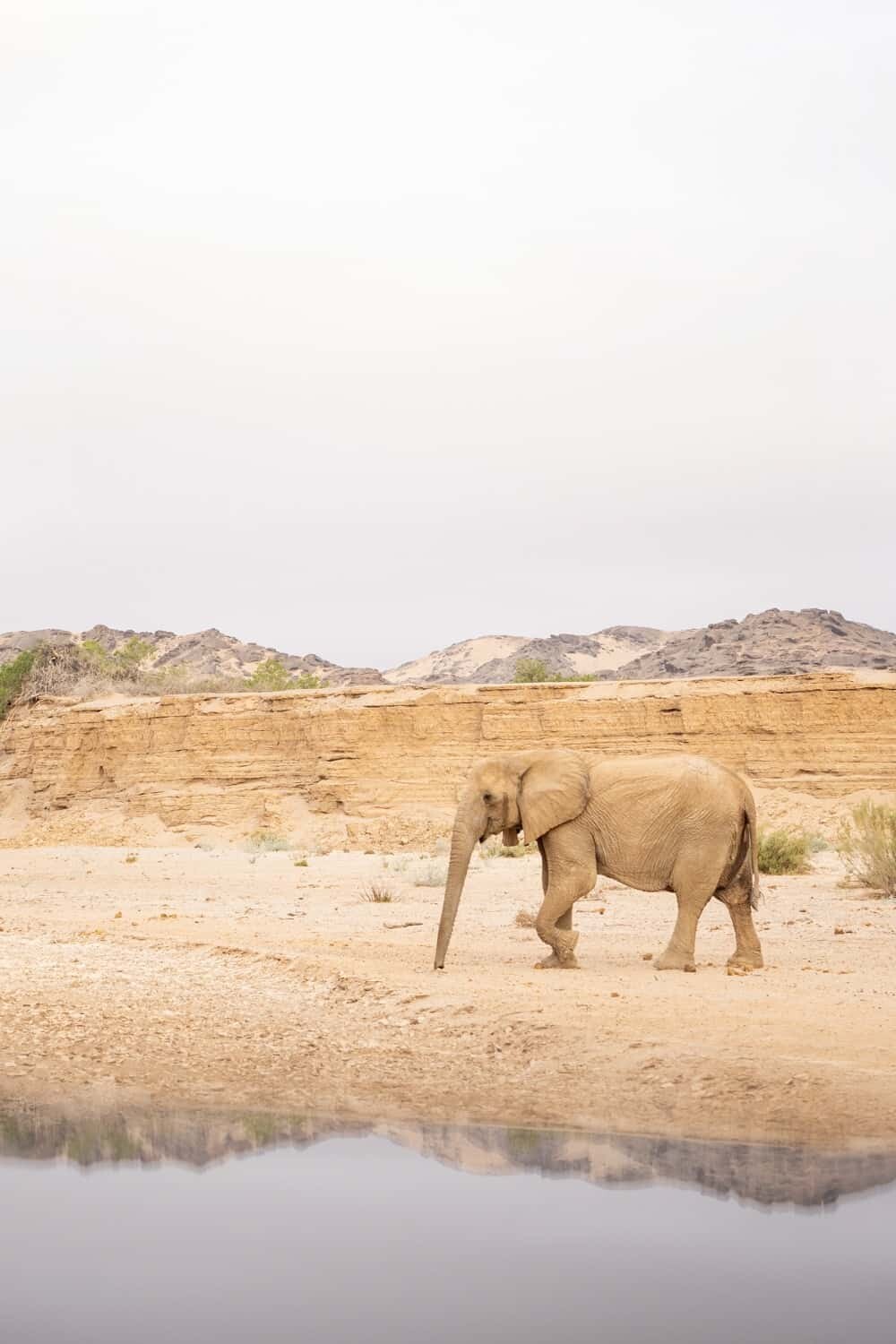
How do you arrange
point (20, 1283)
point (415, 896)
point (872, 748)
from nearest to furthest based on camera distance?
1. point (20, 1283)
2. point (415, 896)
3. point (872, 748)

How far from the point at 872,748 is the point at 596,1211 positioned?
28.0 metres

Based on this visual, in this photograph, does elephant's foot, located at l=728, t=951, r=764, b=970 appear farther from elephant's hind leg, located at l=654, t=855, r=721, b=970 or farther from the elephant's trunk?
the elephant's trunk

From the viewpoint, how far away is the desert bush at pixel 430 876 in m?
19.5

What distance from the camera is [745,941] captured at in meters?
11.2

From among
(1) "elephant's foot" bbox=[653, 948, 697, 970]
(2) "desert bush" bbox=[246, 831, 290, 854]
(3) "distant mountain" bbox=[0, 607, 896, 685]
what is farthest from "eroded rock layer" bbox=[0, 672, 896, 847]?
(1) "elephant's foot" bbox=[653, 948, 697, 970]

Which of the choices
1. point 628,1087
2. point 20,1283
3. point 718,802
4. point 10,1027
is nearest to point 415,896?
point 718,802

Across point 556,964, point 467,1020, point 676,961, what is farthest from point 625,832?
point 467,1020

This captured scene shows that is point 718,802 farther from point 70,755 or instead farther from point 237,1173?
point 70,755

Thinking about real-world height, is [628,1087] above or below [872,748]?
below

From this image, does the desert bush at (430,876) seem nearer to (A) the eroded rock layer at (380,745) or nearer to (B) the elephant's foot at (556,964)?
(B) the elephant's foot at (556,964)

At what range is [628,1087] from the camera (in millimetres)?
7184

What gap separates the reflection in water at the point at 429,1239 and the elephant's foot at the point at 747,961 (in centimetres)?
504

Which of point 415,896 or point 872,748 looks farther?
point 872,748

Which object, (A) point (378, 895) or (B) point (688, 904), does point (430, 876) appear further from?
(B) point (688, 904)
